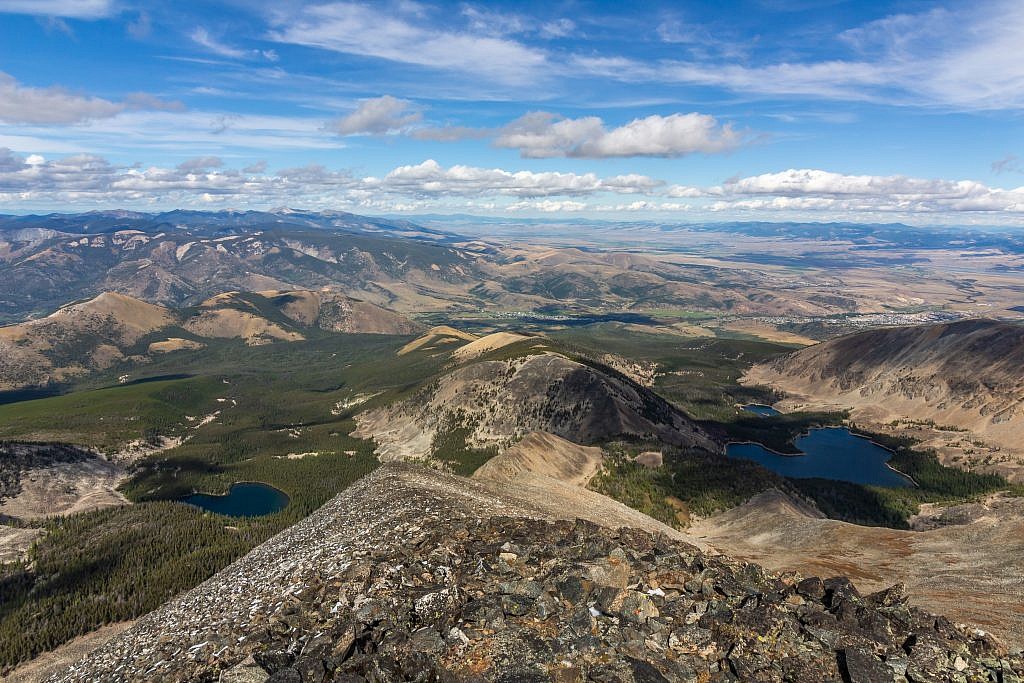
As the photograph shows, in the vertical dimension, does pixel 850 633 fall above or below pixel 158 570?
above

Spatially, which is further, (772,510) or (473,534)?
(772,510)

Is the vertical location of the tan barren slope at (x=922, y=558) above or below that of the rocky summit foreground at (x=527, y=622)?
below

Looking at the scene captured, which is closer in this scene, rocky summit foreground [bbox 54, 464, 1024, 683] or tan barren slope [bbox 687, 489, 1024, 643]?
rocky summit foreground [bbox 54, 464, 1024, 683]

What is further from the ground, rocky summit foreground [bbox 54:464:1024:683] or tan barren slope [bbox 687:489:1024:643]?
rocky summit foreground [bbox 54:464:1024:683]

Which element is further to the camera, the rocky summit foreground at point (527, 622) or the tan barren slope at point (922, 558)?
the tan barren slope at point (922, 558)

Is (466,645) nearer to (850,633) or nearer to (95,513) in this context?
(850,633)

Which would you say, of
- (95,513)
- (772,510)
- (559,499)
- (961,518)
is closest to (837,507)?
(961,518)

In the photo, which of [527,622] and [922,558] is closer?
[527,622]

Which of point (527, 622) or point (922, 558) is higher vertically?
point (527, 622)
